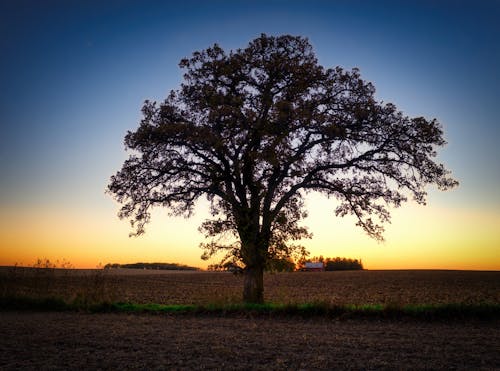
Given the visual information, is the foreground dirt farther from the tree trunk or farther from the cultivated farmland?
the tree trunk

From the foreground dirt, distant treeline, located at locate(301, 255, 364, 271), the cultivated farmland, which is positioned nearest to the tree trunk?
the cultivated farmland

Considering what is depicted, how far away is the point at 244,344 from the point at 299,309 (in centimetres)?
666

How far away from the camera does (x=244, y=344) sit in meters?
10.9

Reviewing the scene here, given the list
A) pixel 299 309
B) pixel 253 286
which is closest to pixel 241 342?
pixel 299 309

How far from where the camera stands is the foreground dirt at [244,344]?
8711 millimetres

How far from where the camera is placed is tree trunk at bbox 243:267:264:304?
2084 centimetres

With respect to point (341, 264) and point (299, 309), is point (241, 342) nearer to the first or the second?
point (299, 309)

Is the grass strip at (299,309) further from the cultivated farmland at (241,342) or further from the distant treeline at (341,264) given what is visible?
the distant treeline at (341,264)

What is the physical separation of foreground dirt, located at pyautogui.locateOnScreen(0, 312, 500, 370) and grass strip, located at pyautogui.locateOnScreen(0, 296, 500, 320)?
883mm

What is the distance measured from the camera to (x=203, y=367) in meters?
8.36

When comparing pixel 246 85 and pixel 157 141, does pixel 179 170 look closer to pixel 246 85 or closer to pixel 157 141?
pixel 157 141

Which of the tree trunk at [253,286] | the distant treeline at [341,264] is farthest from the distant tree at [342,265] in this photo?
the tree trunk at [253,286]

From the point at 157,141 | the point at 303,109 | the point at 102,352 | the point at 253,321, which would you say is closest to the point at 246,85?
the point at 303,109

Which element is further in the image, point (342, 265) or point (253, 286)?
point (342, 265)
